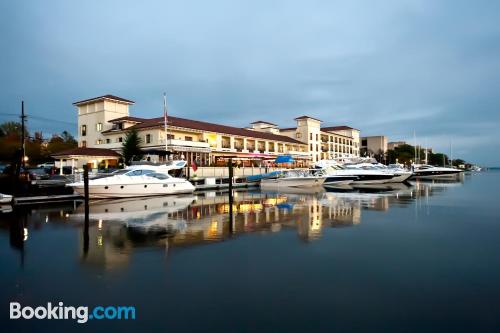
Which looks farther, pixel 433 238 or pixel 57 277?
pixel 433 238

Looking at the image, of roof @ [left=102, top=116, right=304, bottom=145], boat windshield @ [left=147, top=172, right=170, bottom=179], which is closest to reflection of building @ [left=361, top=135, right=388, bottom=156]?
roof @ [left=102, top=116, right=304, bottom=145]

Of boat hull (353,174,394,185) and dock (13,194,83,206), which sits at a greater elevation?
boat hull (353,174,394,185)

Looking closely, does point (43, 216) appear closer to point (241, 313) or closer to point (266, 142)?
point (241, 313)

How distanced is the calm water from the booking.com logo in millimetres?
157

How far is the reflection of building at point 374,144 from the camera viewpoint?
114 m

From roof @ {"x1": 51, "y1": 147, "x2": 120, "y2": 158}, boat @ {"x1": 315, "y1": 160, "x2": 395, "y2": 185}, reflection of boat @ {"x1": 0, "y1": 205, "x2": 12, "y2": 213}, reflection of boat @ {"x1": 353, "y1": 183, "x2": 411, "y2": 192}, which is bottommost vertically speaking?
reflection of boat @ {"x1": 353, "y1": 183, "x2": 411, "y2": 192}

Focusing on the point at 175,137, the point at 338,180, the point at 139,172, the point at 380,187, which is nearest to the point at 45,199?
the point at 139,172

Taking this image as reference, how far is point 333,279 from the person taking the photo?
7867 millimetres

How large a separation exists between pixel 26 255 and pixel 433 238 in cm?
1381

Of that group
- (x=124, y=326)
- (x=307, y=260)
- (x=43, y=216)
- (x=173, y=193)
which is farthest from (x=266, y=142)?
(x=124, y=326)

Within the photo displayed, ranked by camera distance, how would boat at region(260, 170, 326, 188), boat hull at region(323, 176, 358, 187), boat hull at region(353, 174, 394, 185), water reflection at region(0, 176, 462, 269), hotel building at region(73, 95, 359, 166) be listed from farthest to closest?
hotel building at region(73, 95, 359, 166) → boat hull at region(353, 174, 394, 185) → boat hull at region(323, 176, 358, 187) → boat at region(260, 170, 326, 188) → water reflection at region(0, 176, 462, 269)

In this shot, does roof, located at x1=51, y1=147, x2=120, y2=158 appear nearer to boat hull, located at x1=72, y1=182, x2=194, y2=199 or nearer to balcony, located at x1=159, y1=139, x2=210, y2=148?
balcony, located at x1=159, y1=139, x2=210, y2=148

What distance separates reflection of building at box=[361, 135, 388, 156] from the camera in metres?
114

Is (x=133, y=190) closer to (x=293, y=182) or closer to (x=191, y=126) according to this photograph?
(x=293, y=182)
